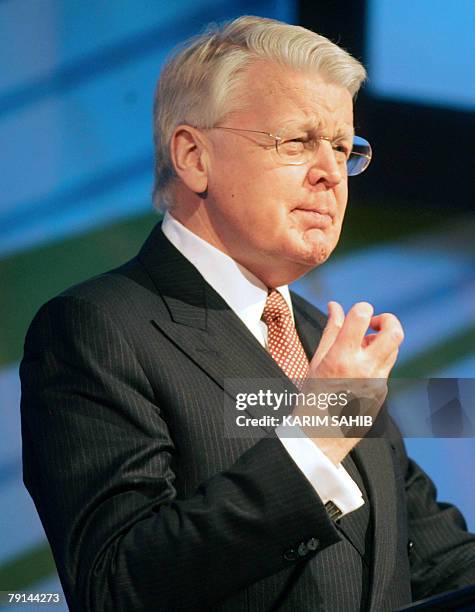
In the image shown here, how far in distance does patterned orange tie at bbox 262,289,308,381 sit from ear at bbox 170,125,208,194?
0.75 ft

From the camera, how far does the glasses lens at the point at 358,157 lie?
1.82m

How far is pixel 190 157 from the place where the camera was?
179cm

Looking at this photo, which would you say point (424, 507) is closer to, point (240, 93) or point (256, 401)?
point (256, 401)

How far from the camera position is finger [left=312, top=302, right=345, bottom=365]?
142 cm

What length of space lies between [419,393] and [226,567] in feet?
2.71

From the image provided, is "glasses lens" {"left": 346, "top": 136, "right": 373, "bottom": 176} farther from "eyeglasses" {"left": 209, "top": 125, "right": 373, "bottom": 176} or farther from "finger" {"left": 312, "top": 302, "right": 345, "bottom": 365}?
"finger" {"left": 312, "top": 302, "right": 345, "bottom": 365}

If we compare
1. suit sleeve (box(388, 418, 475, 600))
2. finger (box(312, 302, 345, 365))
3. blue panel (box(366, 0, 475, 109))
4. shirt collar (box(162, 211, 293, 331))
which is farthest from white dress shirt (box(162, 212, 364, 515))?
blue panel (box(366, 0, 475, 109))

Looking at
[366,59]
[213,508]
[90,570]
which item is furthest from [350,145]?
[90,570]

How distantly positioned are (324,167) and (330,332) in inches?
14.8

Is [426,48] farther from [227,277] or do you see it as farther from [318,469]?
[318,469]

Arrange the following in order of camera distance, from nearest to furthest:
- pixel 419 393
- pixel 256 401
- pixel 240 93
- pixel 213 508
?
1. pixel 213 508
2. pixel 256 401
3. pixel 240 93
4. pixel 419 393

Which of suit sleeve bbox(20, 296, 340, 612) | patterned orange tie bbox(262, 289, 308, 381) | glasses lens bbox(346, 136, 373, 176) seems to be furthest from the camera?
glasses lens bbox(346, 136, 373, 176)

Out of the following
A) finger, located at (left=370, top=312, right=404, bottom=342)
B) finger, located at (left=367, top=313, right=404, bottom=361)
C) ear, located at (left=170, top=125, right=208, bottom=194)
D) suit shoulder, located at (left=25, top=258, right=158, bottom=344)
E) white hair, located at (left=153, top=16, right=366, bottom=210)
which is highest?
white hair, located at (left=153, top=16, right=366, bottom=210)

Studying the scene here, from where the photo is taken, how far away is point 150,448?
1.43 meters
